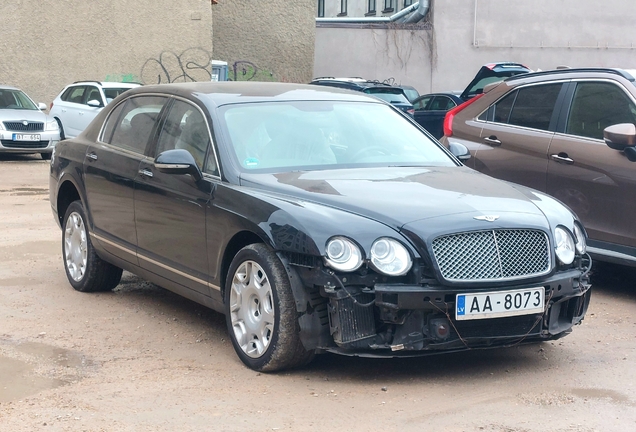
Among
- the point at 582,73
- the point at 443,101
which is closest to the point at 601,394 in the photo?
the point at 582,73

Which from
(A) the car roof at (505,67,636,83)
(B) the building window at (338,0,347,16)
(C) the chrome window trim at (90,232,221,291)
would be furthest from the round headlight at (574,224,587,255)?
(B) the building window at (338,0,347,16)

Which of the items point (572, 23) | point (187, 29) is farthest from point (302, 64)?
point (572, 23)

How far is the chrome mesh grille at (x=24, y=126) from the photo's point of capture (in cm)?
1970

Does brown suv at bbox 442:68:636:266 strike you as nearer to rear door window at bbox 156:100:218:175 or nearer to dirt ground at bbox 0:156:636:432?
dirt ground at bbox 0:156:636:432

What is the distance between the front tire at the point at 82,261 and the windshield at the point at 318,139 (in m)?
1.82

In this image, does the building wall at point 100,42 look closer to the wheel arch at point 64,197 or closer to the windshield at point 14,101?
the windshield at point 14,101

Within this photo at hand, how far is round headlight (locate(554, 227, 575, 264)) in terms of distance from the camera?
17.1 feet

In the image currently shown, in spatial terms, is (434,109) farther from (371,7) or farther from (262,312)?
(371,7)

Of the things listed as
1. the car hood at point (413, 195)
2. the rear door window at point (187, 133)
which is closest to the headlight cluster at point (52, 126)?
the rear door window at point (187, 133)

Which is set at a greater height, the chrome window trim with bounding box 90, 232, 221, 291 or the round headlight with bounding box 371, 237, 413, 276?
the round headlight with bounding box 371, 237, 413, 276

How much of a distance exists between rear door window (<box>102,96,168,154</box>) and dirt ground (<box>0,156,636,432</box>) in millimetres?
1132

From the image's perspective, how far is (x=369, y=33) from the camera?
37.3 metres

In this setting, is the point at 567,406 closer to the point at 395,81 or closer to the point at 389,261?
the point at 389,261

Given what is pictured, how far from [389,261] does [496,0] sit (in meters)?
33.1
